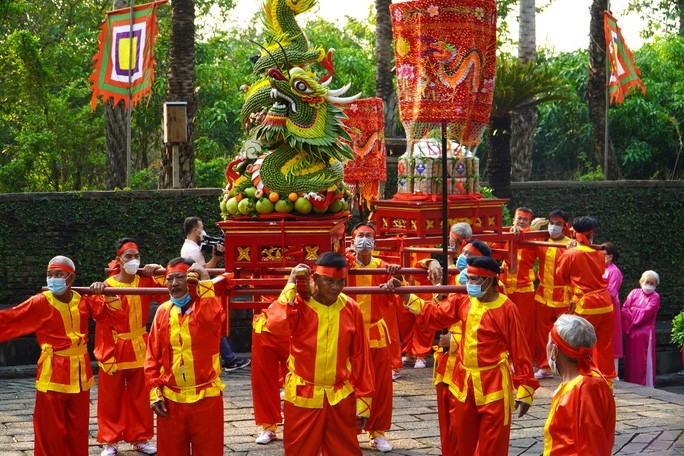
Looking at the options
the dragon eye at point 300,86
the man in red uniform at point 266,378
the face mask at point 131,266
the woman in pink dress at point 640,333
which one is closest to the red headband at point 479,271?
the man in red uniform at point 266,378

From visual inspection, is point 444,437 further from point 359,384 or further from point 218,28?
point 218,28

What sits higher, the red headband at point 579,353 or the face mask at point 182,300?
the face mask at point 182,300

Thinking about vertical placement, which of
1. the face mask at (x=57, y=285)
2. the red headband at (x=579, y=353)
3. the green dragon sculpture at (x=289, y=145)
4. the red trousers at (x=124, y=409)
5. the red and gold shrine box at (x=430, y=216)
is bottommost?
the red trousers at (x=124, y=409)

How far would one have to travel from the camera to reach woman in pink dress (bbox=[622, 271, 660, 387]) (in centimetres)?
1377

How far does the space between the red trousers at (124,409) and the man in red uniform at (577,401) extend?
162 inches

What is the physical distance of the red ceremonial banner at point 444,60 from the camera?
10.8 m

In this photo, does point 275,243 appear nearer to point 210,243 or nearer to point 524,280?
point 210,243

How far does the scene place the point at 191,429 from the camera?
282 inches

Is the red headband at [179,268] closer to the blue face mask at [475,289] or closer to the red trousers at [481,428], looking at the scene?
the blue face mask at [475,289]

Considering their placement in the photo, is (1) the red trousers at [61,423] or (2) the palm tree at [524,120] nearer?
(1) the red trousers at [61,423]

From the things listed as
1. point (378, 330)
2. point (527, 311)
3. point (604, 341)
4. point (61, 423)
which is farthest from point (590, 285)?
point (61, 423)

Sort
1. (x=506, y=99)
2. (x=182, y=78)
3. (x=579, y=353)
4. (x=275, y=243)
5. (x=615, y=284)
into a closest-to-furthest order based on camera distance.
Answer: (x=579, y=353), (x=275, y=243), (x=615, y=284), (x=506, y=99), (x=182, y=78)

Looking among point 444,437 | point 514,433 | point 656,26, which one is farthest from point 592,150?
point 444,437

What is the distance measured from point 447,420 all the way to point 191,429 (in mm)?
1859
